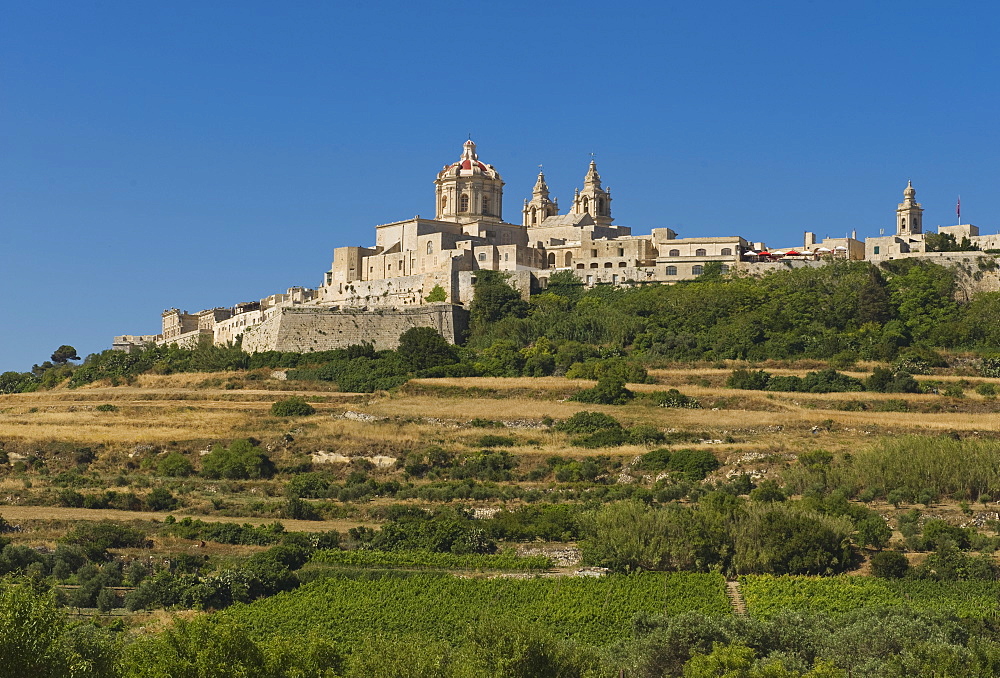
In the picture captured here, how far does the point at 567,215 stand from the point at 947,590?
4403 cm

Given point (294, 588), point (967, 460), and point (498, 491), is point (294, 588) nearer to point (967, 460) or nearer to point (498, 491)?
point (498, 491)

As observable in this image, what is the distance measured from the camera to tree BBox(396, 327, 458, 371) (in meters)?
57.9

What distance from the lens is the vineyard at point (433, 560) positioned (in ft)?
116

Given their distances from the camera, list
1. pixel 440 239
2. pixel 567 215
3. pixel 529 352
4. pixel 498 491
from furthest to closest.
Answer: pixel 567 215 < pixel 440 239 < pixel 529 352 < pixel 498 491

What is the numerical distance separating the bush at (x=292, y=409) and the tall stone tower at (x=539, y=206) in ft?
95.7

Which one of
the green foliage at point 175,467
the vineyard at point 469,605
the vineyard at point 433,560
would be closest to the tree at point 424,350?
the green foliage at point 175,467

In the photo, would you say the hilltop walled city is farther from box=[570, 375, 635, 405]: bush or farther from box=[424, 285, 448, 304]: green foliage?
box=[570, 375, 635, 405]: bush

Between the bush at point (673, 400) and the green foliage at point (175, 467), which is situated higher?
the bush at point (673, 400)

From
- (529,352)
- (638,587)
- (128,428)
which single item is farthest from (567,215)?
(638,587)

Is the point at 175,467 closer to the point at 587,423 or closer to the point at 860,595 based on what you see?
the point at 587,423

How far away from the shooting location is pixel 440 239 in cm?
6712

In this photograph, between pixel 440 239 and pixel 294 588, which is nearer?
pixel 294 588

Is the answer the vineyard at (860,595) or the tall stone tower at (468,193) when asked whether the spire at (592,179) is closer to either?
the tall stone tower at (468,193)

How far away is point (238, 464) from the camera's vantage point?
150 ft
